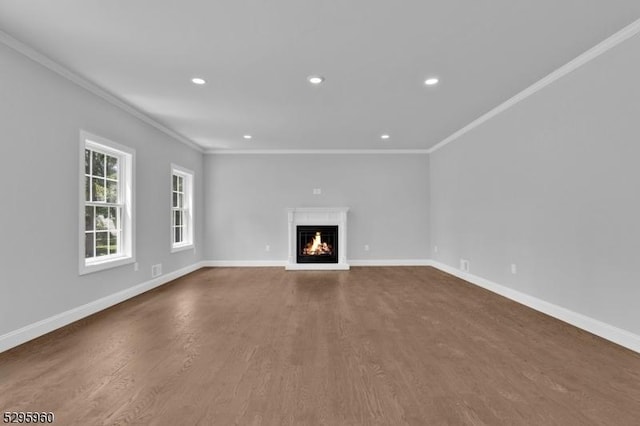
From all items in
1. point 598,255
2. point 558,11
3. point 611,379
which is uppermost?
point 558,11

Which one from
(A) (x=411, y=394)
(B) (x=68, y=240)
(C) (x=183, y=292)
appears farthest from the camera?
(C) (x=183, y=292)

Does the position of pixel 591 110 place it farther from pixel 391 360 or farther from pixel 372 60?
pixel 391 360

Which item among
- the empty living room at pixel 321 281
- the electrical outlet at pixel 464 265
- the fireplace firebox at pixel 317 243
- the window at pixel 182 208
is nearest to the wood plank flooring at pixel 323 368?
the empty living room at pixel 321 281

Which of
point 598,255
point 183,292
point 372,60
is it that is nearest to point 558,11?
point 372,60

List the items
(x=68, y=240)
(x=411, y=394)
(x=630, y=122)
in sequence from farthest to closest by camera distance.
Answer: (x=68, y=240) < (x=630, y=122) < (x=411, y=394)

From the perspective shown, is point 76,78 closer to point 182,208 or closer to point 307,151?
point 182,208

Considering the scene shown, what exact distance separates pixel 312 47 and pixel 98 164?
9.96 ft

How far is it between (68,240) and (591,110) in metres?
5.31

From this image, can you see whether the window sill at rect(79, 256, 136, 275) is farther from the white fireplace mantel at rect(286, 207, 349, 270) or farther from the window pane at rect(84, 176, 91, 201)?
the white fireplace mantel at rect(286, 207, 349, 270)

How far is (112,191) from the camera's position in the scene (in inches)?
163

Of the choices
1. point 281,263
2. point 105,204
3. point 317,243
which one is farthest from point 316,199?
point 105,204

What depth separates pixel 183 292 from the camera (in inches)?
182

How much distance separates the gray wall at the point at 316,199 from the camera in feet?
22.7

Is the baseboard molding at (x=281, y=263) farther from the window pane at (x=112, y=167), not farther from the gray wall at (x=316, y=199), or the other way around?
the window pane at (x=112, y=167)
